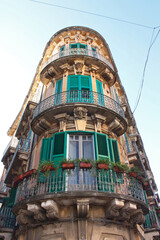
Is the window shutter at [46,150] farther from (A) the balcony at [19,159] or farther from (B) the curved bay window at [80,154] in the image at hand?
(A) the balcony at [19,159]

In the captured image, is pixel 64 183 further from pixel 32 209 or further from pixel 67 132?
pixel 67 132

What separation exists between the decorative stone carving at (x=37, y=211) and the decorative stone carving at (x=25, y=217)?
0.36m

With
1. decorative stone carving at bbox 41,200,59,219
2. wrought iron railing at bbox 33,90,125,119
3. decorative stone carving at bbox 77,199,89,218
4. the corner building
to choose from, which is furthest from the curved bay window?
wrought iron railing at bbox 33,90,125,119

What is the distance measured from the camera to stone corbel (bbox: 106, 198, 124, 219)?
681cm

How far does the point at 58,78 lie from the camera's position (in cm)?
1264

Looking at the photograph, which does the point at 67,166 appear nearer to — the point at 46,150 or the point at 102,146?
the point at 46,150

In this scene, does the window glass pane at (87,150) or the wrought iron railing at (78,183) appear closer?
the wrought iron railing at (78,183)

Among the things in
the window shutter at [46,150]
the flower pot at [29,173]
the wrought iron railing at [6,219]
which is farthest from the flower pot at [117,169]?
the wrought iron railing at [6,219]

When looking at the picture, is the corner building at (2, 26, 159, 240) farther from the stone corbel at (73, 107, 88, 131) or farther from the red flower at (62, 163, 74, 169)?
the red flower at (62, 163, 74, 169)

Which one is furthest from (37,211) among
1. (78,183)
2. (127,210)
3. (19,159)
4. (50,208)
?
(19,159)

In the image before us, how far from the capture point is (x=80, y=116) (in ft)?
31.6

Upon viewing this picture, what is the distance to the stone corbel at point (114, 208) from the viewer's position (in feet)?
22.4

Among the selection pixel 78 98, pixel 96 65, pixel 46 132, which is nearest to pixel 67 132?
pixel 46 132

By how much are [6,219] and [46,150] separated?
4.17 meters
